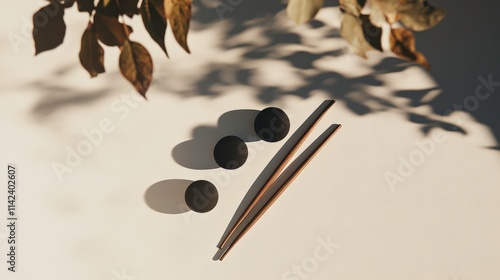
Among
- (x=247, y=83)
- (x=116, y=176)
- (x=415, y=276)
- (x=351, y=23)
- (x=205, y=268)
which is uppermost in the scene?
(x=351, y=23)

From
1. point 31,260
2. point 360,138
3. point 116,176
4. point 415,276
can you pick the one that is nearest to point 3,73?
point 116,176

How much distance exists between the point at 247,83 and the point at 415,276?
119 centimetres

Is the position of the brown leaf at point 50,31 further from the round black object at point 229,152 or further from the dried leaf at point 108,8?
the round black object at point 229,152

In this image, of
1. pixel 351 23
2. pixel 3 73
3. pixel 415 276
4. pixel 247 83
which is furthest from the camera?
pixel 415 276

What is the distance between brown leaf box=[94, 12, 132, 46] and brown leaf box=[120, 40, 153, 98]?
0.12 ft

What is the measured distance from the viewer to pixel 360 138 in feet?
7.77

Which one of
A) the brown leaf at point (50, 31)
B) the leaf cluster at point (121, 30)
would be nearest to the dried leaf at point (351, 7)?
the leaf cluster at point (121, 30)

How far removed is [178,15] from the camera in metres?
0.75

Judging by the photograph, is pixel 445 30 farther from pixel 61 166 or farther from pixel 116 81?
pixel 61 166

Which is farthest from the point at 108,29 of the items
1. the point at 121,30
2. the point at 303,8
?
the point at 303,8

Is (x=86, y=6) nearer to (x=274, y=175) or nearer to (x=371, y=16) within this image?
(x=371, y=16)

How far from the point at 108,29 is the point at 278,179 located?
5.31 feet

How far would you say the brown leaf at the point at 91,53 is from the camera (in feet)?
2.67

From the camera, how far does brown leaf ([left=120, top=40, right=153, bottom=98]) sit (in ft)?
2.53
